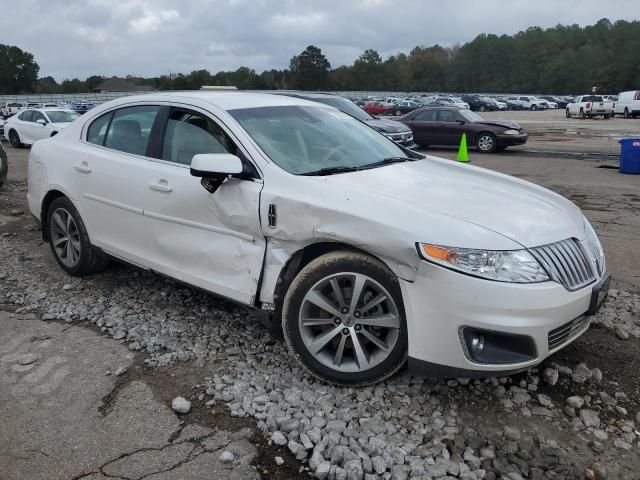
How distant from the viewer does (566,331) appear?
9.60 ft

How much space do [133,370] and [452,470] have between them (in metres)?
1.98

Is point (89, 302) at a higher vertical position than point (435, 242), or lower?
lower

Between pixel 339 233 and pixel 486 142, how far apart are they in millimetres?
14857

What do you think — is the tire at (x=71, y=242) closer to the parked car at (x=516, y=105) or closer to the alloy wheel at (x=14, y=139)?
the alloy wheel at (x=14, y=139)

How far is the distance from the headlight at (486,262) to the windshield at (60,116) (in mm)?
17741

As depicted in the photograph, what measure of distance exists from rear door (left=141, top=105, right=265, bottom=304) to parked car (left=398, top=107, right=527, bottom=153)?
46.4 ft

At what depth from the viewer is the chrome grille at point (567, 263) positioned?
9.32 feet

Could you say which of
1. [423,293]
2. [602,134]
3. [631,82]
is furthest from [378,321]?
[631,82]

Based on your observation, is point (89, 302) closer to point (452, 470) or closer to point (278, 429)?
point (278, 429)

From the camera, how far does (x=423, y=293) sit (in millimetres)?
2795

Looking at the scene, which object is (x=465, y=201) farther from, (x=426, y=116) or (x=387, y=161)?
(x=426, y=116)

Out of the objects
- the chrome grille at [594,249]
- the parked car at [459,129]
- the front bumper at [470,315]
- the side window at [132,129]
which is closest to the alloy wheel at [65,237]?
the side window at [132,129]

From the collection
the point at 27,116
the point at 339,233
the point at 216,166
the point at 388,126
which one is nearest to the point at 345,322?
the point at 339,233

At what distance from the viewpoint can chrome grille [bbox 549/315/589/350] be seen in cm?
285
